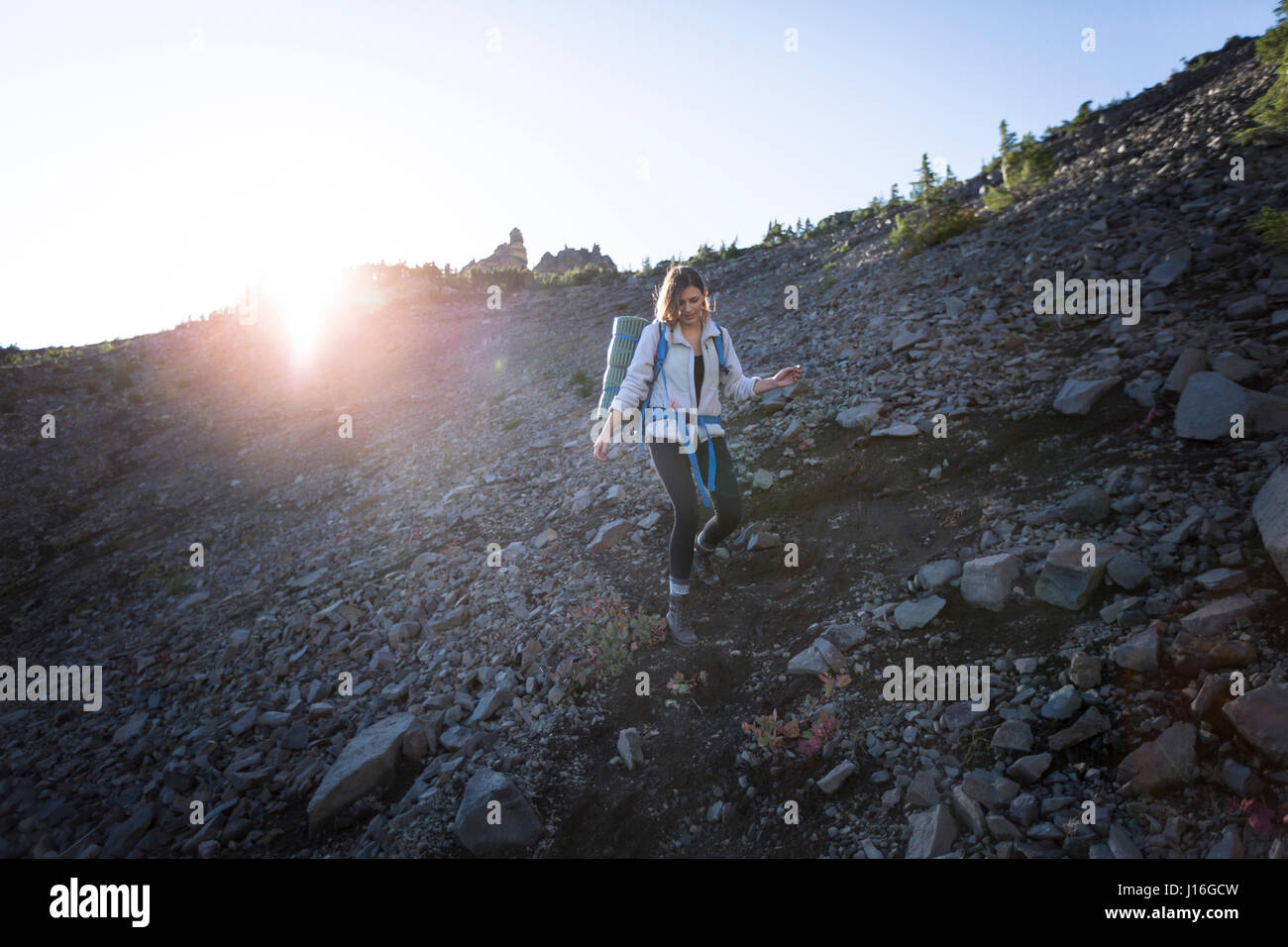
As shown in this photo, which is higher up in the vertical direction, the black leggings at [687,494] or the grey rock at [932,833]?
the black leggings at [687,494]

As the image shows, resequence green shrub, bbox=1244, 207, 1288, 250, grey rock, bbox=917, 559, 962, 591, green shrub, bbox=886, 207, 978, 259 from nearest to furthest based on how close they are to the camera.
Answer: grey rock, bbox=917, 559, 962, 591
green shrub, bbox=1244, 207, 1288, 250
green shrub, bbox=886, 207, 978, 259

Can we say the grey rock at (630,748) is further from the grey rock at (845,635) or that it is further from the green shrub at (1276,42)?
the green shrub at (1276,42)

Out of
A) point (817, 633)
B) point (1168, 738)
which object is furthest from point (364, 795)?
point (1168, 738)

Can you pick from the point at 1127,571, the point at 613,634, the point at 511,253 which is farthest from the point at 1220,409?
the point at 511,253

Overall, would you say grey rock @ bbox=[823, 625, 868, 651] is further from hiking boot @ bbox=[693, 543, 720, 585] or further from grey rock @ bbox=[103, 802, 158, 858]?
grey rock @ bbox=[103, 802, 158, 858]

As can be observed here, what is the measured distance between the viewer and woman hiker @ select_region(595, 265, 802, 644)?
4762 millimetres

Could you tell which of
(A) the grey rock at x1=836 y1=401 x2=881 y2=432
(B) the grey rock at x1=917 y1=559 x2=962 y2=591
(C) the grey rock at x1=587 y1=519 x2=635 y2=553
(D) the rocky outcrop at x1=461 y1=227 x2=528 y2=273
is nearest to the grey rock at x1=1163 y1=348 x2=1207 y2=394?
(A) the grey rock at x1=836 y1=401 x2=881 y2=432

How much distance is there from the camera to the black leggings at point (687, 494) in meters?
4.84

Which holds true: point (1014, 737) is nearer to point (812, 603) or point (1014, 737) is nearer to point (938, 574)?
point (938, 574)

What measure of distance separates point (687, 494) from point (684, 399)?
77cm

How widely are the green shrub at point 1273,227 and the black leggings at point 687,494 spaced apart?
265 inches

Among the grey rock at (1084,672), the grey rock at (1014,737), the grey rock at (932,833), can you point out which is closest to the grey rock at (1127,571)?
the grey rock at (1084,672)
